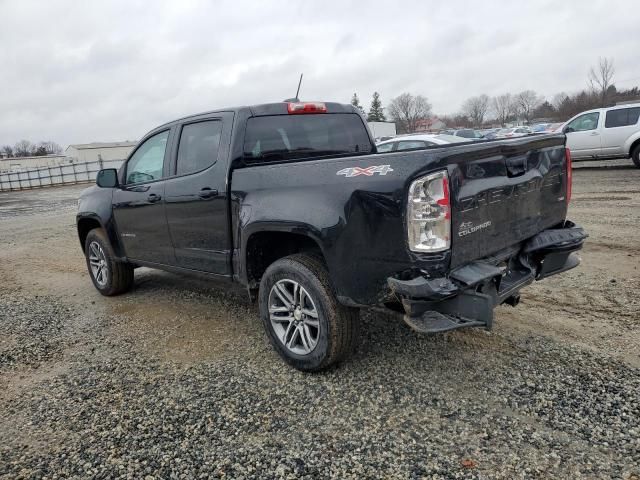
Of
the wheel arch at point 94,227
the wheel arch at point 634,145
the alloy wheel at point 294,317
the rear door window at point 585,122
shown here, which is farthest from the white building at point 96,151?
the alloy wheel at point 294,317

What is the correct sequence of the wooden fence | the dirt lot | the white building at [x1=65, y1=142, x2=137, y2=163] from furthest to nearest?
1. the white building at [x1=65, y1=142, x2=137, y2=163]
2. the wooden fence
3. the dirt lot

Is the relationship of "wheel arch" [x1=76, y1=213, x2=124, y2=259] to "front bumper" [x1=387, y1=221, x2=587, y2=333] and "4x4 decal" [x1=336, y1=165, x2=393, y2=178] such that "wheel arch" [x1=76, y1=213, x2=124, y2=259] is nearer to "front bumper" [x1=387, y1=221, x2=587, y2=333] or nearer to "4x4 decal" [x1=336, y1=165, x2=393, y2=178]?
"4x4 decal" [x1=336, y1=165, x2=393, y2=178]

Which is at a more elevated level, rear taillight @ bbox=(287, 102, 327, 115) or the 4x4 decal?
rear taillight @ bbox=(287, 102, 327, 115)

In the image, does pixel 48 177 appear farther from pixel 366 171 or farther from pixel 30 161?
pixel 30 161

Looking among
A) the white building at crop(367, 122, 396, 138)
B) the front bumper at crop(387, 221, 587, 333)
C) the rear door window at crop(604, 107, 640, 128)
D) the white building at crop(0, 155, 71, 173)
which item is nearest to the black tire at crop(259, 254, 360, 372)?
the front bumper at crop(387, 221, 587, 333)

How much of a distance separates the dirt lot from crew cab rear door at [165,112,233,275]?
0.74 meters

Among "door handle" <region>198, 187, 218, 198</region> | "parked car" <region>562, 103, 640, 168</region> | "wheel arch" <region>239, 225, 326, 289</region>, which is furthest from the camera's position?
"parked car" <region>562, 103, 640, 168</region>

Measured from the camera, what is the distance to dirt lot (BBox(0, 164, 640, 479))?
252cm

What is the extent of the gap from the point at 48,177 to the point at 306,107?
36433 millimetres

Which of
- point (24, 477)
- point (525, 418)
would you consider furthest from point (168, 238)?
point (525, 418)

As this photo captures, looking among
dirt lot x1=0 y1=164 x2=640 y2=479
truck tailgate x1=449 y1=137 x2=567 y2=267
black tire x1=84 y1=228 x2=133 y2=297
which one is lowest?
dirt lot x1=0 y1=164 x2=640 y2=479

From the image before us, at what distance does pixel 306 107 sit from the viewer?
170 inches

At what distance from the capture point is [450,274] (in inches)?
107

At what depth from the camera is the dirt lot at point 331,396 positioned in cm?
252
